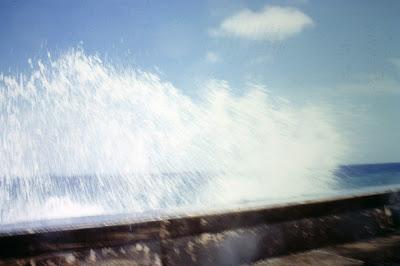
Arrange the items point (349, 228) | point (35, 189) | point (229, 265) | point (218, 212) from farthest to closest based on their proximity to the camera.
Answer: point (35, 189) → point (349, 228) → point (218, 212) → point (229, 265)

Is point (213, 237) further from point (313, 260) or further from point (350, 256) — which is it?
point (350, 256)

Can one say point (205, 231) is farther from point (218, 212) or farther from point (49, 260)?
point (49, 260)

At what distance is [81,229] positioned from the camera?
7.11 ft

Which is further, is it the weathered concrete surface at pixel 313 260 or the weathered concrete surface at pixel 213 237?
the weathered concrete surface at pixel 313 260

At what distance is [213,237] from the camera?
259 cm

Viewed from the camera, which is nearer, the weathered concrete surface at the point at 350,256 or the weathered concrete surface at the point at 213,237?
the weathered concrete surface at the point at 213,237

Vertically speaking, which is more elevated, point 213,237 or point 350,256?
point 213,237

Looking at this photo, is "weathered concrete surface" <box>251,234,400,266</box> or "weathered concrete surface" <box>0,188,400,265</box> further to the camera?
"weathered concrete surface" <box>251,234,400,266</box>

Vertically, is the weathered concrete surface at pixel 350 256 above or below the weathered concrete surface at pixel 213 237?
below

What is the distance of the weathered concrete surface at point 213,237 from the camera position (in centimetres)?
207

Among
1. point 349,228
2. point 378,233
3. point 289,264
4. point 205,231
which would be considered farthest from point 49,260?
point 378,233

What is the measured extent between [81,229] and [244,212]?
1.35m

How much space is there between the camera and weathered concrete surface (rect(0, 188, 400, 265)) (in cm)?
207

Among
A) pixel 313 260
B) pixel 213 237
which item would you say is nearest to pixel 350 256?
pixel 313 260
